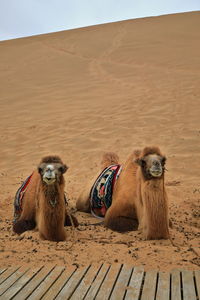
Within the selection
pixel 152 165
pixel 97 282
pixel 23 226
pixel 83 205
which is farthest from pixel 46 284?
pixel 83 205

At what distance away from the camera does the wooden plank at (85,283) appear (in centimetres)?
301

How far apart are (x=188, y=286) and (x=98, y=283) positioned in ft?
2.20

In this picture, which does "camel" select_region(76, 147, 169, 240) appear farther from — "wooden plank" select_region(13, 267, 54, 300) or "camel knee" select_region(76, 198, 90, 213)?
"wooden plank" select_region(13, 267, 54, 300)

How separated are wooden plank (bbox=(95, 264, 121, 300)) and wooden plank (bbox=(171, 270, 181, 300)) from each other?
44 cm

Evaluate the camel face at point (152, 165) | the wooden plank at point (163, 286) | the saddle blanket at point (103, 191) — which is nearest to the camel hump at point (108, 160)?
the saddle blanket at point (103, 191)

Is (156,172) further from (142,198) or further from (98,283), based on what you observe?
(98,283)

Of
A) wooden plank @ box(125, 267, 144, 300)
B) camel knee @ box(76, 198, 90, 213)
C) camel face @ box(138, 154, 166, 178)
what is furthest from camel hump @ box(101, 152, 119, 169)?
wooden plank @ box(125, 267, 144, 300)

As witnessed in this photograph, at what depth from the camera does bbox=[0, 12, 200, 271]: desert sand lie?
13.4 feet

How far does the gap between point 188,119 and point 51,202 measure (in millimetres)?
9020

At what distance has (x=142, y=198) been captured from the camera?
4.47m

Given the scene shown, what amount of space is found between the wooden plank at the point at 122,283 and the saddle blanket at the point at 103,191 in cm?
209

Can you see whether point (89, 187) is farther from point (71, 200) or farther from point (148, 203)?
point (148, 203)

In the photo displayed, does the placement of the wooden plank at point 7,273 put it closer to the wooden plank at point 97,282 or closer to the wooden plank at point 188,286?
the wooden plank at point 97,282

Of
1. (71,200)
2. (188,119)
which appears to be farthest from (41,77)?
(71,200)
